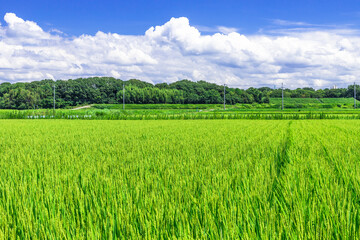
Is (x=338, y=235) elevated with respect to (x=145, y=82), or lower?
lower

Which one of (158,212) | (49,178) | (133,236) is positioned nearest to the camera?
(133,236)

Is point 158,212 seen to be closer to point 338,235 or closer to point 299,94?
point 338,235

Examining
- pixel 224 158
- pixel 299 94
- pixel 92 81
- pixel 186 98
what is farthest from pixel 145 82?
pixel 224 158

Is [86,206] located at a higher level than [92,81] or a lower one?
lower

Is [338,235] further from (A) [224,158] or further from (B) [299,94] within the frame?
(B) [299,94]

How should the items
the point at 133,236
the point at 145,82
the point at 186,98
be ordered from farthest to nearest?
the point at 145,82, the point at 186,98, the point at 133,236

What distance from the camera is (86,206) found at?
2.31 m

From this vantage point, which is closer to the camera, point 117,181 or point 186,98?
point 117,181

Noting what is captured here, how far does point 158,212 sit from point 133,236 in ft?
1.20

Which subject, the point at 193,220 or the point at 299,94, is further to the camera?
the point at 299,94

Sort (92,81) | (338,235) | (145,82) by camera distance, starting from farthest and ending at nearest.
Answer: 1. (145,82)
2. (92,81)
3. (338,235)

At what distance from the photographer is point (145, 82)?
4865 inches

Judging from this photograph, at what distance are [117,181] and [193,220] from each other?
4.57 feet

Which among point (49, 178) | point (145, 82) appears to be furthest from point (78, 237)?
point (145, 82)
